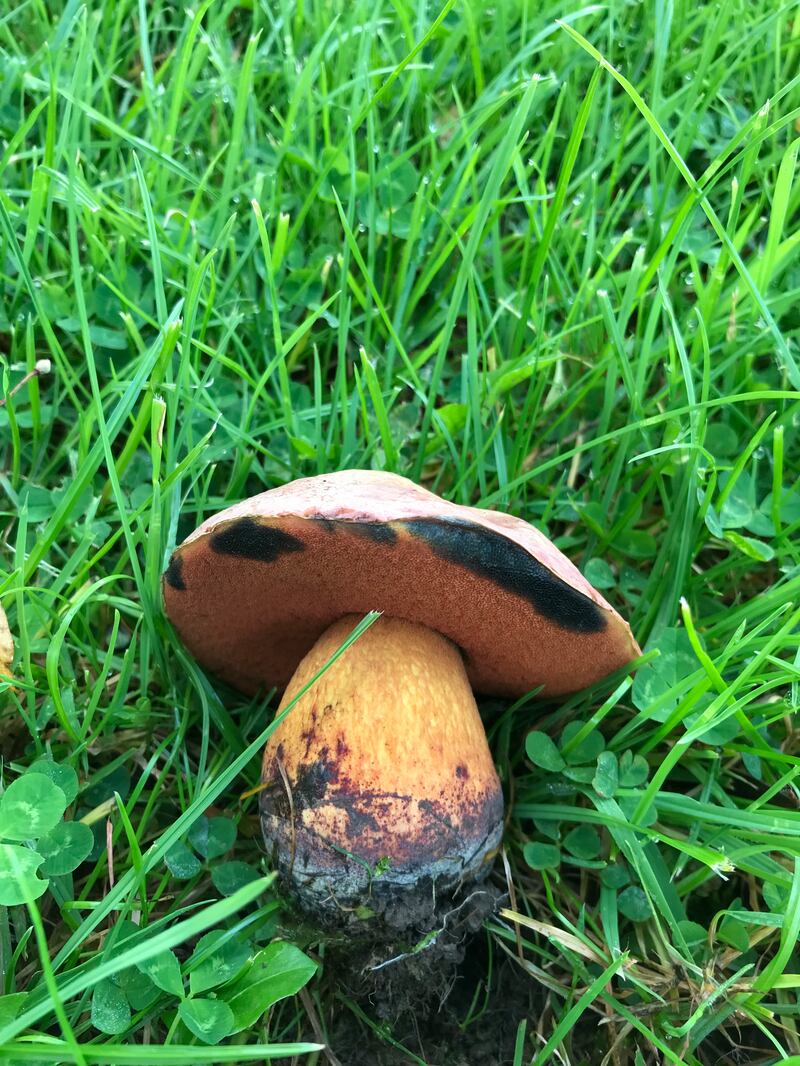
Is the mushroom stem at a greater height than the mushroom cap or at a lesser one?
lesser

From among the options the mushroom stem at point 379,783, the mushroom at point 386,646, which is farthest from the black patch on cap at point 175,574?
the mushroom stem at point 379,783

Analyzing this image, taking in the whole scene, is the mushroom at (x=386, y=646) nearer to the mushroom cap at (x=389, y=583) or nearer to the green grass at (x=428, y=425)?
the mushroom cap at (x=389, y=583)

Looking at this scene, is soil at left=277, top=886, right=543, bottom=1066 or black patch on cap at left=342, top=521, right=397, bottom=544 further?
soil at left=277, top=886, right=543, bottom=1066

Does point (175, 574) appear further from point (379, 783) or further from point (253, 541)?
point (379, 783)

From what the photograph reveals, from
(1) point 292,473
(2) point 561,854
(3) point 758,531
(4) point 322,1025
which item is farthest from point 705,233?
(4) point 322,1025

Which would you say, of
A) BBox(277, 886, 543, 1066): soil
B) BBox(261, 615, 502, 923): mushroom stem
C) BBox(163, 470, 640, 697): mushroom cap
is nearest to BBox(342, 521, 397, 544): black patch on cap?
BBox(163, 470, 640, 697): mushroom cap

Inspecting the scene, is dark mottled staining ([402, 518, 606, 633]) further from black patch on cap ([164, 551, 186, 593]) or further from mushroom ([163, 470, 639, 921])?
black patch on cap ([164, 551, 186, 593])
